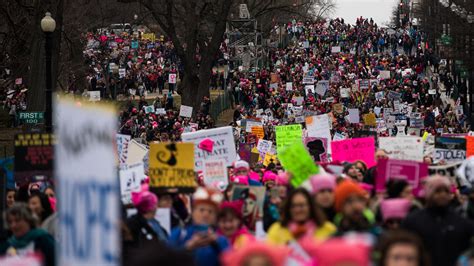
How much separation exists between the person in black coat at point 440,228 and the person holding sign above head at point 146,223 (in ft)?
8.36

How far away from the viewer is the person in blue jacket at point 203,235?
9625mm

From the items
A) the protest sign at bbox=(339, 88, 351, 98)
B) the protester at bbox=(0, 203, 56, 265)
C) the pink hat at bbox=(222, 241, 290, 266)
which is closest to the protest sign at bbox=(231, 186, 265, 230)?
the protester at bbox=(0, 203, 56, 265)

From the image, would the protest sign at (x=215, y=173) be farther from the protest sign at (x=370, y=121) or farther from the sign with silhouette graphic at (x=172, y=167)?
the protest sign at (x=370, y=121)

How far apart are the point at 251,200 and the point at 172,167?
0.84 metres

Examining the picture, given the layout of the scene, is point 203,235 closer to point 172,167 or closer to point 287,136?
point 172,167

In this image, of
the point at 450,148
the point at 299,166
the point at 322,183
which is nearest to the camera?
the point at 322,183

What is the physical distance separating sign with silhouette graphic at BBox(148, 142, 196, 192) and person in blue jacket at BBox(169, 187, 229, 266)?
2714 millimetres

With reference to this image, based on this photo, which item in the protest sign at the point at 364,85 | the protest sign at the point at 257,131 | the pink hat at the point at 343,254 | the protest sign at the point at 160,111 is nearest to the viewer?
the pink hat at the point at 343,254

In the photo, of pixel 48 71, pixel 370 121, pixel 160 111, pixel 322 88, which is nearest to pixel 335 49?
pixel 322 88

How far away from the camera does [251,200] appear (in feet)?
46.9

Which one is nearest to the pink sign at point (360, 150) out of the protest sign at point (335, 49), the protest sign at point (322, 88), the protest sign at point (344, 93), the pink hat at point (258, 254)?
the pink hat at point (258, 254)

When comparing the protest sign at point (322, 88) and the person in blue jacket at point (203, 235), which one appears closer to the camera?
the person in blue jacket at point (203, 235)

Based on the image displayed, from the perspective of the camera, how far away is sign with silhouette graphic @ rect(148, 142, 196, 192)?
14.1 meters

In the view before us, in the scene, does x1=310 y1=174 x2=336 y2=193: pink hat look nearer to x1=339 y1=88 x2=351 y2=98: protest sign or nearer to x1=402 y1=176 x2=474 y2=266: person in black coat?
x1=402 y1=176 x2=474 y2=266: person in black coat
